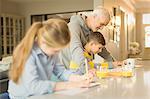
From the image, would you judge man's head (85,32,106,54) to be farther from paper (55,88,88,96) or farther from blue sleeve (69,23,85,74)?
paper (55,88,88,96)

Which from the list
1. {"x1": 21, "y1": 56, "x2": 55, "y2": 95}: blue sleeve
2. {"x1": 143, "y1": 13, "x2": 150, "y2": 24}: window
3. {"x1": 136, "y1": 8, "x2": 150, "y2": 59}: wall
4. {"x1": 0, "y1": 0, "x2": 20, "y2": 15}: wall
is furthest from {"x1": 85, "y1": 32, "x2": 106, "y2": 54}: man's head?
{"x1": 143, "y1": 13, "x2": 150, "y2": 24}: window

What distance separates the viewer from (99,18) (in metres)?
1.94

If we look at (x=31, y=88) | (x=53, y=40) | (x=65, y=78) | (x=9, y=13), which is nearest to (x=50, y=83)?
(x=31, y=88)

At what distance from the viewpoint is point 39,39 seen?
1.28 meters

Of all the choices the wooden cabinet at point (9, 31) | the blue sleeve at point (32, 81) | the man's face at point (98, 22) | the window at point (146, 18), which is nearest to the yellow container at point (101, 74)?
the man's face at point (98, 22)

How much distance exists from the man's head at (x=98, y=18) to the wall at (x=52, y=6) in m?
5.52

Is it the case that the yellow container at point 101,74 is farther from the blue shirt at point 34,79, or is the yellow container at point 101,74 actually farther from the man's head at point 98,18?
the blue shirt at point 34,79

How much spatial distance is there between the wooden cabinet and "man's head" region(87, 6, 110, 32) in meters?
5.53

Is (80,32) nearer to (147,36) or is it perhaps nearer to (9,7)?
(9,7)

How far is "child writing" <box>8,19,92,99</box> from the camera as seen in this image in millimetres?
1222

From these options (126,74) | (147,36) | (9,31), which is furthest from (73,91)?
(147,36)

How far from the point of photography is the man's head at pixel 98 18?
75.4 inches

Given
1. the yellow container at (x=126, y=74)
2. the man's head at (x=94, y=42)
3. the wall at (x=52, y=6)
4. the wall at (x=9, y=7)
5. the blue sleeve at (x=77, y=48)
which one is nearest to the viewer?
the blue sleeve at (x=77, y=48)

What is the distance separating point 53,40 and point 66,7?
22.4 ft
